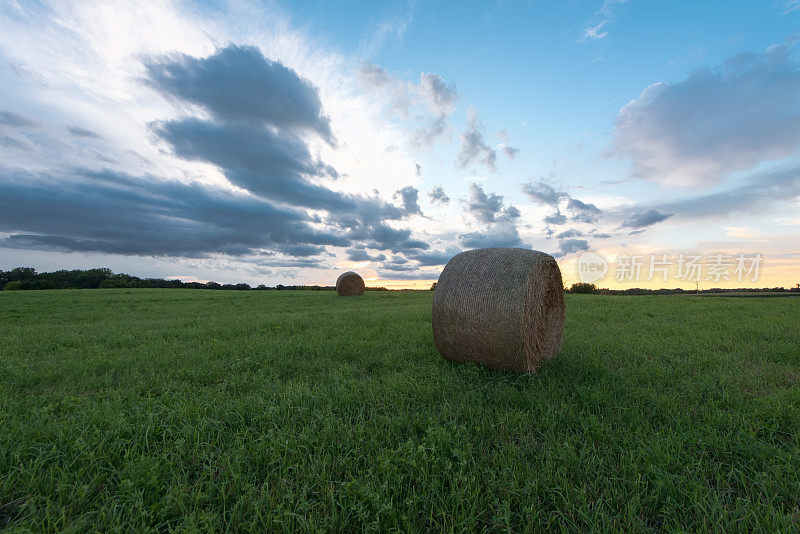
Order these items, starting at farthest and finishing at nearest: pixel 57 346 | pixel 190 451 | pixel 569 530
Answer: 1. pixel 57 346
2. pixel 190 451
3. pixel 569 530

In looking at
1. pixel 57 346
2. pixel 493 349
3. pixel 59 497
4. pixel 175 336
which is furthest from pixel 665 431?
pixel 57 346

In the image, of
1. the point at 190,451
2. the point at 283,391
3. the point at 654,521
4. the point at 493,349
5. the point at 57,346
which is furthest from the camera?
the point at 57,346

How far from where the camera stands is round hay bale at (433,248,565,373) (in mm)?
5348

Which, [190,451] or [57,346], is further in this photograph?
[57,346]

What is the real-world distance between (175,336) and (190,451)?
6657mm

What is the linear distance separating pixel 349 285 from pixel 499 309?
2175cm

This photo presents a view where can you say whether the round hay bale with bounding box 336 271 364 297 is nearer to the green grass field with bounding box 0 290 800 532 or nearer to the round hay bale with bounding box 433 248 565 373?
the green grass field with bounding box 0 290 800 532

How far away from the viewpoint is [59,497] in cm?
249

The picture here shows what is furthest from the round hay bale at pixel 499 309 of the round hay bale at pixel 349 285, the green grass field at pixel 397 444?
the round hay bale at pixel 349 285

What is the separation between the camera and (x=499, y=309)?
5.45m

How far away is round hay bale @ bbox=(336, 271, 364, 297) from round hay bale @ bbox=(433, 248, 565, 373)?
2039 centimetres

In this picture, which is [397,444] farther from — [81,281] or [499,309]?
[81,281]

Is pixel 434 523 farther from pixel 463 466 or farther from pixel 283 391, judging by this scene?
pixel 283 391

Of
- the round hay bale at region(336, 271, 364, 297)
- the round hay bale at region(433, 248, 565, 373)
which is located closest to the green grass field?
the round hay bale at region(433, 248, 565, 373)
